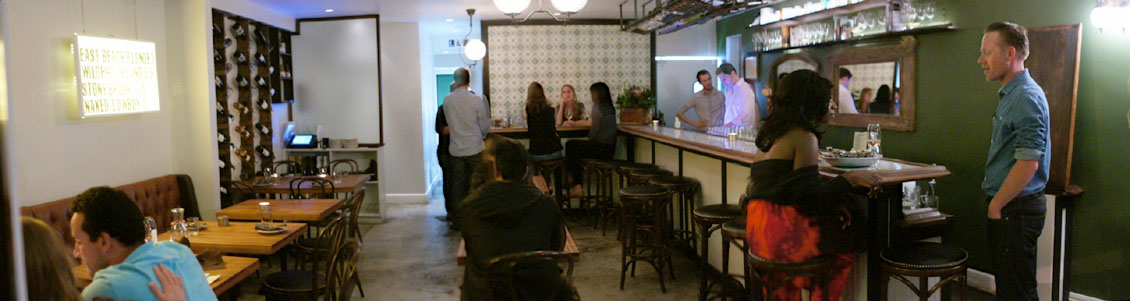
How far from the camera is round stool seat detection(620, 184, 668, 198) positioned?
197 inches

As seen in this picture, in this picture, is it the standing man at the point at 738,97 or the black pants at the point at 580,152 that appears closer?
the black pants at the point at 580,152

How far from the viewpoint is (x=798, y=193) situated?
2906mm

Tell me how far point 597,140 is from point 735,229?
3.66 metres

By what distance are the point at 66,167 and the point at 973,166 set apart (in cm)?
584

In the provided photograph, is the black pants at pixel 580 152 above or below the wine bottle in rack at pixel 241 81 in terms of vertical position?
below

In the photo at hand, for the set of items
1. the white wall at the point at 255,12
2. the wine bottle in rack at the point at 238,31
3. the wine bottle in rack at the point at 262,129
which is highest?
the white wall at the point at 255,12

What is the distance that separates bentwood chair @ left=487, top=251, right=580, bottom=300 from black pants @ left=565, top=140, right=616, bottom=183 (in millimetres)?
4342

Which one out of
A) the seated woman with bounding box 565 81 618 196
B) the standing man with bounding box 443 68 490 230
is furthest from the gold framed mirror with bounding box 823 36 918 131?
the standing man with bounding box 443 68 490 230

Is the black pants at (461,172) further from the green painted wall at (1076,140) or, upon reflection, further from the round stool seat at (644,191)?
the green painted wall at (1076,140)

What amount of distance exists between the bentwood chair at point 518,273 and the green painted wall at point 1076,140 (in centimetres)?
337

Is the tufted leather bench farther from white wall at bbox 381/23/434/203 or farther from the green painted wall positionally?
the green painted wall

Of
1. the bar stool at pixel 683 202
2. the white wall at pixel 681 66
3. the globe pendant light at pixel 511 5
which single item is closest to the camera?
the bar stool at pixel 683 202

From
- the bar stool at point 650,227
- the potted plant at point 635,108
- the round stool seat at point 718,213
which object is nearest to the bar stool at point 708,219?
the round stool seat at point 718,213

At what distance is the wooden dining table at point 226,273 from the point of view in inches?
122
